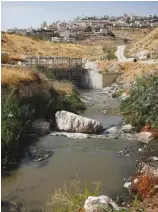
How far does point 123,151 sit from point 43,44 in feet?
185

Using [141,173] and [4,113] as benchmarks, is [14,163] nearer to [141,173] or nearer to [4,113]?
[4,113]

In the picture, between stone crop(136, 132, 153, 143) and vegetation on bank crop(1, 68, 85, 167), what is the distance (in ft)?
18.4

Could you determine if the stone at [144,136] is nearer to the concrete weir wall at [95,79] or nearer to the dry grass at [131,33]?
the concrete weir wall at [95,79]

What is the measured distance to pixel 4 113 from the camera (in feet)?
62.7

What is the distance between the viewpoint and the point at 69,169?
16156mm

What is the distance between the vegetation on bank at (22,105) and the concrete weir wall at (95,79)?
13.5 metres

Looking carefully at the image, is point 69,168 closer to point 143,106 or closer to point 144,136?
point 144,136

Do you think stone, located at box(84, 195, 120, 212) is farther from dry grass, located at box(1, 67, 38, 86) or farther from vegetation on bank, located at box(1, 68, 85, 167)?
dry grass, located at box(1, 67, 38, 86)

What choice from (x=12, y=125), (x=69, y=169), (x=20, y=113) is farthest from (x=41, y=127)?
(x=69, y=169)

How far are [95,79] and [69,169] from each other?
28.2 metres

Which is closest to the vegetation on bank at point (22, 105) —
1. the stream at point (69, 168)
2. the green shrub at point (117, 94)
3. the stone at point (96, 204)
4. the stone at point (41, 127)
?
the stone at point (41, 127)

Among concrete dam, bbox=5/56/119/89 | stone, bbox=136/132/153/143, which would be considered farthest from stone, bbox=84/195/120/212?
concrete dam, bbox=5/56/119/89

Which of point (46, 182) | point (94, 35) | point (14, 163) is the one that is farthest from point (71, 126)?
point (94, 35)

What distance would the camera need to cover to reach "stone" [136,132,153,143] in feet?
66.0
